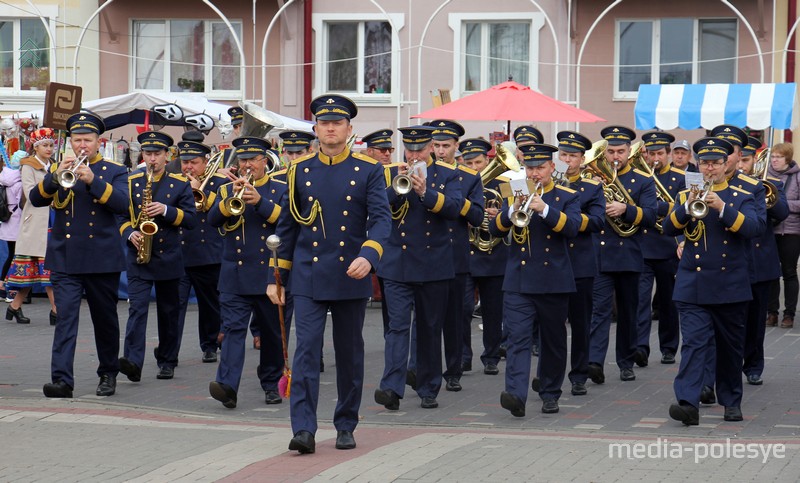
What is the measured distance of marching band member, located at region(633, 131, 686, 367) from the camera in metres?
12.1

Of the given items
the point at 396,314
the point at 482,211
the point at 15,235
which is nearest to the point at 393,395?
the point at 396,314

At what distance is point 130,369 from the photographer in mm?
10867

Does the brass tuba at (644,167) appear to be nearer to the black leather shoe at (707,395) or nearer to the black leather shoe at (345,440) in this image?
the black leather shoe at (707,395)

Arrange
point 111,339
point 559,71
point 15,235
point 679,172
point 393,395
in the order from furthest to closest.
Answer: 1. point 559,71
2. point 15,235
3. point 679,172
4. point 111,339
5. point 393,395

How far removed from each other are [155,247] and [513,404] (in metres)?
3.46

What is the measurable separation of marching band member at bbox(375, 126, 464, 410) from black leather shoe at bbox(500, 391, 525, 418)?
67 centimetres

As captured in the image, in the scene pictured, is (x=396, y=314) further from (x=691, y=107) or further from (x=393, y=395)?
(x=691, y=107)

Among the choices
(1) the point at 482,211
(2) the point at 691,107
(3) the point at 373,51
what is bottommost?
(1) the point at 482,211

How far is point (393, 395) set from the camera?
31.9ft

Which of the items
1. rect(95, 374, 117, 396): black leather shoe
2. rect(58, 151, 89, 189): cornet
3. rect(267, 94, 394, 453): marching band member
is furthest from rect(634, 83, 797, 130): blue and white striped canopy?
rect(267, 94, 394, 453): marching band member

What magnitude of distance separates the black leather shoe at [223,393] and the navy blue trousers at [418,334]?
1.09 meters

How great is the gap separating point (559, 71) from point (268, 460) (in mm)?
16622

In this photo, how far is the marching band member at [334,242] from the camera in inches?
315

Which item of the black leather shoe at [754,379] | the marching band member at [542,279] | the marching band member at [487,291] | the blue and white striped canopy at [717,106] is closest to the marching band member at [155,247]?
the marching band member at [487,291]
